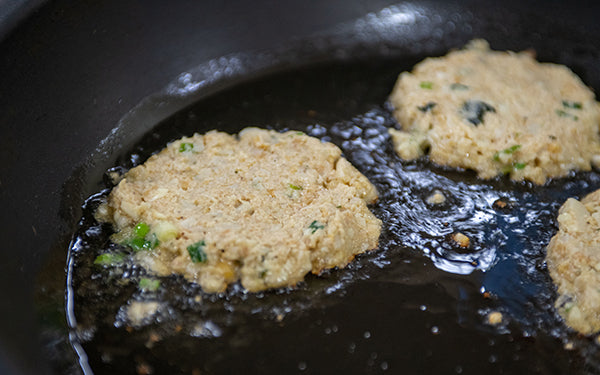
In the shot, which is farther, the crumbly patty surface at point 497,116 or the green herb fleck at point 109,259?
the crumbly patty surface at point 497,116

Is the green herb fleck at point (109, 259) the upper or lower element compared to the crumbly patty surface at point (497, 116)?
upper

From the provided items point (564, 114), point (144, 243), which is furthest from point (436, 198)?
point (144, 243)

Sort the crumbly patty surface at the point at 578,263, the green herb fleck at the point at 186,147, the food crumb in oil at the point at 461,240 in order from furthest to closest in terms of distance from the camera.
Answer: the green herb fleck at the point at 186,147 → the food crumb in oil at the point at 461,240 → the crumbly patty surface at the point at 578,263

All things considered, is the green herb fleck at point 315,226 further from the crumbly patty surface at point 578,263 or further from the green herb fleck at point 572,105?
the green herb fleck at point 572,105

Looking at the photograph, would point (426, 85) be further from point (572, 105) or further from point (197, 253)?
point (197, 253)

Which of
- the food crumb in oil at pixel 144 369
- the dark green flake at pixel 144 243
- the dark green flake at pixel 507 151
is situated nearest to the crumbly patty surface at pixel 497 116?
the dark green flake at pixel 507 151

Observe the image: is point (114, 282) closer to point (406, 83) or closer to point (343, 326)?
point (343, 326)

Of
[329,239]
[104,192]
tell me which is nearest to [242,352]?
[329,239]
